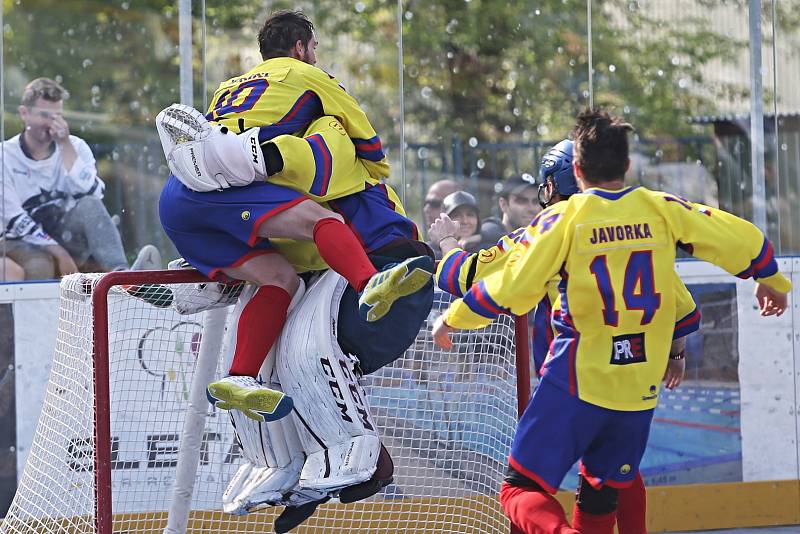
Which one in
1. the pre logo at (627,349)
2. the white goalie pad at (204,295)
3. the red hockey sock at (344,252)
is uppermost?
the red hockey sock at (344,252)

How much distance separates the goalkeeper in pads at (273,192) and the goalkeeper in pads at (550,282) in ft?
0.38

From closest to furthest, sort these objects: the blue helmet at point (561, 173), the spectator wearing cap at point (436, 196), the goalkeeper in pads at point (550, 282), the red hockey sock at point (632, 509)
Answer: the goalkeeper in pads at point (550, 282) < the red hockey sock at point (632, 509) < the blue helmet at point (561, 173) < the spectator wearing cap at point (436, 196)

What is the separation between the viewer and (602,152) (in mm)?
3781

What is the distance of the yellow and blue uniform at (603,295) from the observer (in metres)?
3.70

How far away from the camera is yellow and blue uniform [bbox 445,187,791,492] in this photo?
3701mm

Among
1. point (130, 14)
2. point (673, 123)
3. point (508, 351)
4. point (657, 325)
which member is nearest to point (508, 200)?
point (673, 123)

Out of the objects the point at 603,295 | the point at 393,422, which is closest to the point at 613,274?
the point at 603,295

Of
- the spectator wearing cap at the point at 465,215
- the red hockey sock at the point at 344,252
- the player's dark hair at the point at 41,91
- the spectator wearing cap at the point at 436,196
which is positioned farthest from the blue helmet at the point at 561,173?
the player's dark hair at the point at 41,91

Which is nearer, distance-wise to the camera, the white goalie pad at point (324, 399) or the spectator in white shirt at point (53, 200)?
the white goalie pad at point (324, 399)

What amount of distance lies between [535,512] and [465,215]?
9.35 ft

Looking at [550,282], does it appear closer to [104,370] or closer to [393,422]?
[393,422]

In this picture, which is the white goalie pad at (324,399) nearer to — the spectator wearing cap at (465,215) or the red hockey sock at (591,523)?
the red hockey sock at (591,523)

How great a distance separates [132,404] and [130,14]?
2.33 metres

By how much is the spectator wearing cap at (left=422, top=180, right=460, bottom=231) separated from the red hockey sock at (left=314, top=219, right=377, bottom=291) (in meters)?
2.41
